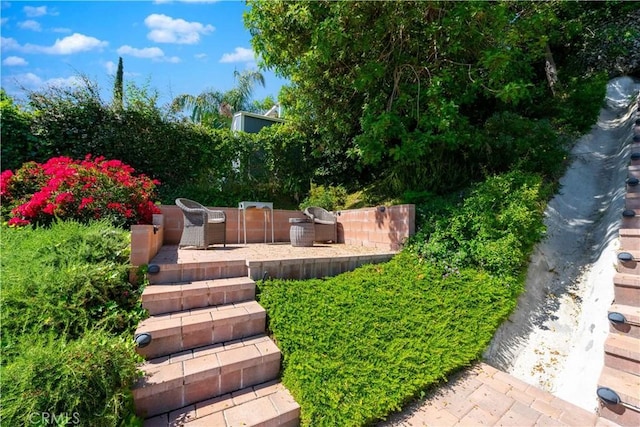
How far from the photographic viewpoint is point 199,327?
2709mm

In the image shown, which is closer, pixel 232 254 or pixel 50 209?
pixel 50 209

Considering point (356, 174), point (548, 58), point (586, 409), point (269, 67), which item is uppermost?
point (548, 58)

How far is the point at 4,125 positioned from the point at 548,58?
15.8m

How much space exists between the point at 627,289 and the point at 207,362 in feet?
14.9

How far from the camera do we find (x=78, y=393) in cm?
174

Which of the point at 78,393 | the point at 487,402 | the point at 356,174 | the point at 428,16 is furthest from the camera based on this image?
the point at 356,174

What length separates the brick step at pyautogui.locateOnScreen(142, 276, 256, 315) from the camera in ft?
9.41

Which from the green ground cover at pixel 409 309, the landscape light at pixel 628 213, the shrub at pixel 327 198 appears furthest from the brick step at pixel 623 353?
the shrub at pixel 327 198

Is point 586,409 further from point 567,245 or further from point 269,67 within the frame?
point 269,67

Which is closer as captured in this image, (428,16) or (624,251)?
(624,251)

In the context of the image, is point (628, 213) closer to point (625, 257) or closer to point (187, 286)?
point (625, 257)

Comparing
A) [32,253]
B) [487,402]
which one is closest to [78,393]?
[32,253]

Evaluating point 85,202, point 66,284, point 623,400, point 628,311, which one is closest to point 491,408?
point 623,400

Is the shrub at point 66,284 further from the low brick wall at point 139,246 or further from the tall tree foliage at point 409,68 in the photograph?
the tall tree foliage at point 409,68
